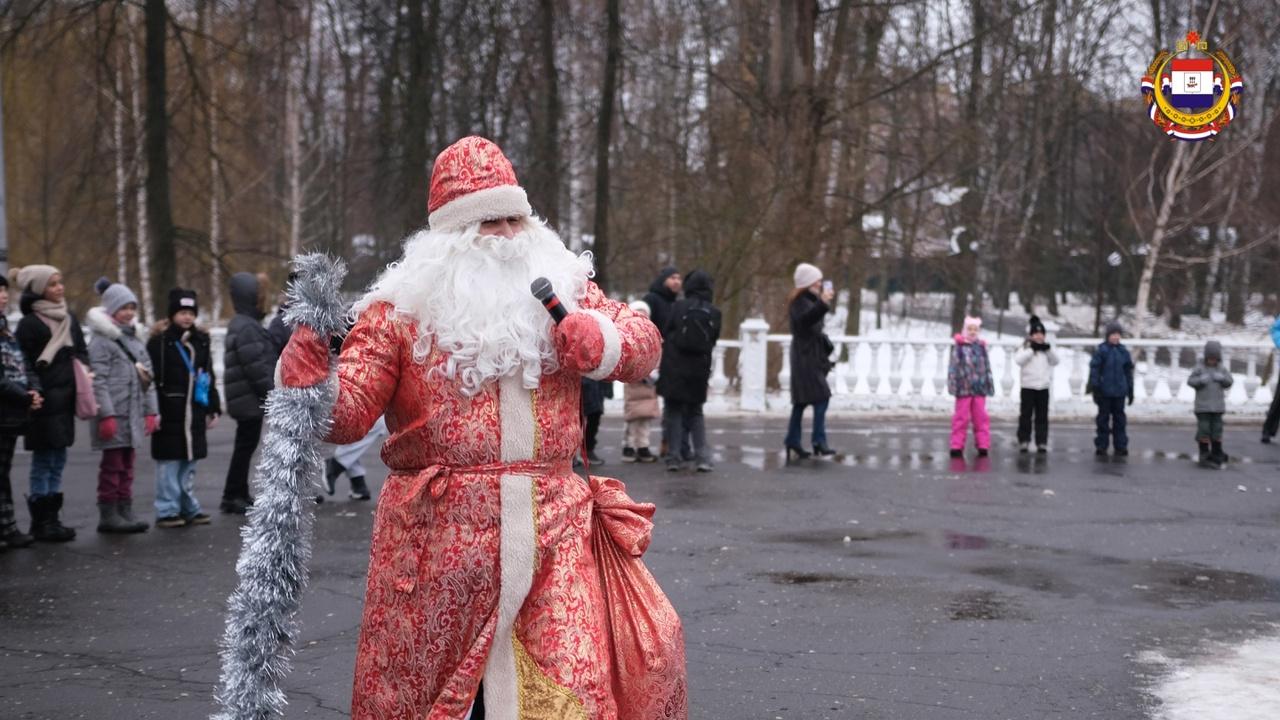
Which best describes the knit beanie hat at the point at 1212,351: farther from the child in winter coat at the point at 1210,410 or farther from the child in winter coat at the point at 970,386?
the child in winter coat at the point at 970,386

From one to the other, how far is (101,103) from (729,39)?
53.1 ft

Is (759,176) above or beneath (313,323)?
above

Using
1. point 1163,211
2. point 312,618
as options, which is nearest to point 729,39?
point 1163,211

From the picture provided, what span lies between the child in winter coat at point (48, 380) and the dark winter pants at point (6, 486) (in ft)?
0.41

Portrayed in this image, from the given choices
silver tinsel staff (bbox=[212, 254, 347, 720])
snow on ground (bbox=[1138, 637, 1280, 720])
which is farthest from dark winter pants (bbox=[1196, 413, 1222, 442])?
silver tinsel staff (bbox=[212, 254, 347, 720])

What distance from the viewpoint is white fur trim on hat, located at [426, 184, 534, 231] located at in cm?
371

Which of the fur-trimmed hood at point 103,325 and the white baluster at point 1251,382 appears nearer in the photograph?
the fur-trimmed hood at point 103,325

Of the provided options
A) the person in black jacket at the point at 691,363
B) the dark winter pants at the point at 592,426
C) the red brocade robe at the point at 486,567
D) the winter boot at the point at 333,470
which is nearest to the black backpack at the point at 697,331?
the person in black jacket at the point at 691,363

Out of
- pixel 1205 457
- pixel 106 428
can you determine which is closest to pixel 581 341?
pixel 106 428

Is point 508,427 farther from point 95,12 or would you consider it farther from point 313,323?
point 95,12

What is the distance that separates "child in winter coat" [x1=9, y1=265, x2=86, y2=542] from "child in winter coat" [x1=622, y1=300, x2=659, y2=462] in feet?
17.4

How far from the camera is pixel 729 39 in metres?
32.7

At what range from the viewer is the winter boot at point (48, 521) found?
29.5 feet

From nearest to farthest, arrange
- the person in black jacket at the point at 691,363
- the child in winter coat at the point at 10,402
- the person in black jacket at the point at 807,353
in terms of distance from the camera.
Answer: the child in winter coat at the point at 10,402, the person in black jacket at the point at 691,363, the person in black jacket at the point at 807,353
